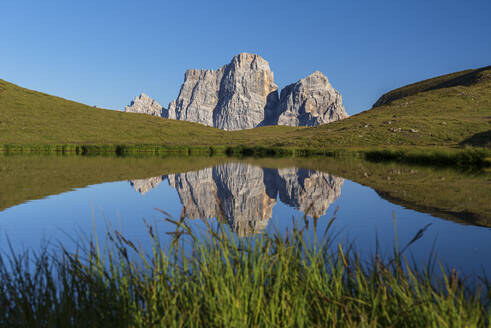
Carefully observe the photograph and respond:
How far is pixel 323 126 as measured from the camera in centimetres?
10075

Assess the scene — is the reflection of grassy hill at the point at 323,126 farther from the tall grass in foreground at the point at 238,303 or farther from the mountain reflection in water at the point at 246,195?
the tall grass in foreground at the point at 238,303

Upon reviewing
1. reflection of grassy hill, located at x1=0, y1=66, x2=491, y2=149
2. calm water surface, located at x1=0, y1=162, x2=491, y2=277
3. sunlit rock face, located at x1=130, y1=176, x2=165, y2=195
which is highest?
reflection of grassy hill, located at x1=0, y1=66, x2=491, y2=149

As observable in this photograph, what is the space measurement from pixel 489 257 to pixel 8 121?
100 m

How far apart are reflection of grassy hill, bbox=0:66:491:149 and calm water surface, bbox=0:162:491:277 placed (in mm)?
44761

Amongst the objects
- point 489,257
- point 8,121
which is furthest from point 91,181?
point 8,121

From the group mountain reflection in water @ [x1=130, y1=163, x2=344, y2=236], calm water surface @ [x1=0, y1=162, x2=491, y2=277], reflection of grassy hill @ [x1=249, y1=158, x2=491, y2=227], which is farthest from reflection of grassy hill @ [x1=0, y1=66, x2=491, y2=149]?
calm water surface @ [x1=0, y1=162, x2=491, y2=277]

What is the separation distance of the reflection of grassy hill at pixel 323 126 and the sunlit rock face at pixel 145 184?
44391mm

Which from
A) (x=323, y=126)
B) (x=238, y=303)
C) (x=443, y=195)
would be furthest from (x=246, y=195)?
(x=323, y=126)

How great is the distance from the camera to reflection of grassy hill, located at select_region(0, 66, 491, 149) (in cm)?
6544

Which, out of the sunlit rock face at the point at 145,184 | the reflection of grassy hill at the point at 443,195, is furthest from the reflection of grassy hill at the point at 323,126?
the sunlit rock face at the point at 145,184

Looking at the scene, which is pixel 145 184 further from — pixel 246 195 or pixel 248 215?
pixel 248 215

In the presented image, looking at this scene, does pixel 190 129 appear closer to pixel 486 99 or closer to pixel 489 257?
pixel 486 99

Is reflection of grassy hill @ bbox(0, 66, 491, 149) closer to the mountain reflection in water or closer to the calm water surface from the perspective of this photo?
the mountain reflection in water

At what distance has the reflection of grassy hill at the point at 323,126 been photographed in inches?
2576
